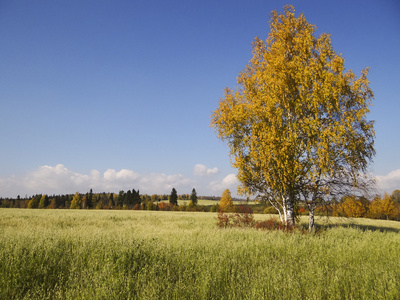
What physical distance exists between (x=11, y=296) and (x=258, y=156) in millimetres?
10828

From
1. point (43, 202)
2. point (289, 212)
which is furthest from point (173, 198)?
point (289, 212)

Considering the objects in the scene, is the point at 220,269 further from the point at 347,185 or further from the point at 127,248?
the point at 347,185

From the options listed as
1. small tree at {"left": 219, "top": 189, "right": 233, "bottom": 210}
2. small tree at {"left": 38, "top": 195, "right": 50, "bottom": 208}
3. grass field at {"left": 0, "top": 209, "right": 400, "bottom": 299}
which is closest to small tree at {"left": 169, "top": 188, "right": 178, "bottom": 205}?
small tree at {"left": 219, "top": 189, "right": 233, "bottom": 210}

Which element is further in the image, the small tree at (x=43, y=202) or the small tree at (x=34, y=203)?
the small tree at (x=43, y=202)

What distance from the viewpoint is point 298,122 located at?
11.9 metres

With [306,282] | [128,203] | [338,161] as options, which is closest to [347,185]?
[338,161]

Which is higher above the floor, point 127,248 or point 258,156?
point 258,156

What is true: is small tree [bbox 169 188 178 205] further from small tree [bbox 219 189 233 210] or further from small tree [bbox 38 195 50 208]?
small tree [bbox 38 195 50 208]

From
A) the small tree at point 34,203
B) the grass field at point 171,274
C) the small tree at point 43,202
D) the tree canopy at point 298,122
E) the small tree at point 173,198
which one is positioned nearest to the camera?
the grass field at point 171,274

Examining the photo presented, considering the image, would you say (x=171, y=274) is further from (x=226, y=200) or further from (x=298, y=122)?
(x=226, y=200)

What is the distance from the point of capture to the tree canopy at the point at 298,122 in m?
11.3

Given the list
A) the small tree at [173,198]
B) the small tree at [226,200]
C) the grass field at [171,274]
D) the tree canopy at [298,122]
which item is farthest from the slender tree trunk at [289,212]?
the small tree at [173,198]

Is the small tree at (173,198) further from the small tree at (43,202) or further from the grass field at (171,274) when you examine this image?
the grass field at (171,274)

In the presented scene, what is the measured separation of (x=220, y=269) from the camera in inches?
175
